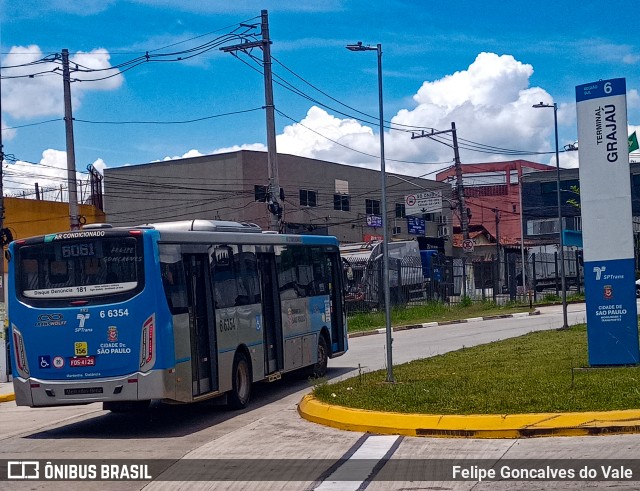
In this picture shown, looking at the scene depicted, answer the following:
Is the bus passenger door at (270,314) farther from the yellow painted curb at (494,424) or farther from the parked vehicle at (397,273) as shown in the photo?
the parked vehicle at (397,273)

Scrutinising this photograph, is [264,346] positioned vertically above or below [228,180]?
below

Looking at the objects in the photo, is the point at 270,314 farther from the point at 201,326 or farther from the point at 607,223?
the point at 607,223

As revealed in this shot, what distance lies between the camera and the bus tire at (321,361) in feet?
61.4

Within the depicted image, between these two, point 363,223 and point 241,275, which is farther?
point 363,223

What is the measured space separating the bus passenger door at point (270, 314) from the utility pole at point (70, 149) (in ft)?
56.1

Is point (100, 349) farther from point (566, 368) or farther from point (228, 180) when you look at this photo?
point (228, 180)

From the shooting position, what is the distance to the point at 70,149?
33.8 metres

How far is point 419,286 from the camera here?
42.9 m

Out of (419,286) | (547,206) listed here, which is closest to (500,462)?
(419,286)

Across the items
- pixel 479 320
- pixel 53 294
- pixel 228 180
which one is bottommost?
pixel 479 320

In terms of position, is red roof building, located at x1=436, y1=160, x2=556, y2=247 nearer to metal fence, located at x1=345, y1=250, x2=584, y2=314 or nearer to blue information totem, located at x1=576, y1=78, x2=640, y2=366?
metal fence, located at x1=345, y1=250, x2=584, y2=314

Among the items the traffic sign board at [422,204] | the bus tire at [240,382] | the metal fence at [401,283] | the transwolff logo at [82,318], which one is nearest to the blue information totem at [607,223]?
the bus tire at [240,382]

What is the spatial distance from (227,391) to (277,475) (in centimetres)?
505

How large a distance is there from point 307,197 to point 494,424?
48276mm
